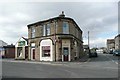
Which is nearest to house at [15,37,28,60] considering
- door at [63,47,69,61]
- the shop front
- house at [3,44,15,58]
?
the shop front

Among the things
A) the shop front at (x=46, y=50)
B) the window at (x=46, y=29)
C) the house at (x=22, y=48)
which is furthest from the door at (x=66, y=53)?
the house at (x=22, y=48)

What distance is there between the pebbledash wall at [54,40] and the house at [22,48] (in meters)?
4.00

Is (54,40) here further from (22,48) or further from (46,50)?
(22,48)

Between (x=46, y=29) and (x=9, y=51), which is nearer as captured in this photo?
(x=46, y=29)

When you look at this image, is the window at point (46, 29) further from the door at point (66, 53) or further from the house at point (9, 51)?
the house at point (9, 51)

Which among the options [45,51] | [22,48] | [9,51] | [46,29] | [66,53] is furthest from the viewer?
[9,51]

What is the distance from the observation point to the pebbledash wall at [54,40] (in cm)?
3450

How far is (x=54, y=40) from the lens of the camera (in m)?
34.9

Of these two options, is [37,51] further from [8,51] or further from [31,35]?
[8,51]

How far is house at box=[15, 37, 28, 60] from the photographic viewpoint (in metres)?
42.3

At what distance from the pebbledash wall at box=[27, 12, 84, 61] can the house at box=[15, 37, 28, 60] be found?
4.00m

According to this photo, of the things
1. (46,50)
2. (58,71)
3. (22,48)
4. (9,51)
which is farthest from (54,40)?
(9,51)

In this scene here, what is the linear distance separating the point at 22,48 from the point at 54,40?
10784 mm

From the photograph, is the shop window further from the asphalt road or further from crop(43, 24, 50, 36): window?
the asphalt road
